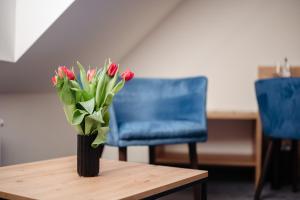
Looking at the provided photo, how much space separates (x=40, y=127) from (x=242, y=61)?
171 centimetres

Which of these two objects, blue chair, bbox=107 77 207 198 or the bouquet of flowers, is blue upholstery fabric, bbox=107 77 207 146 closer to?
blue chair, bbox=107 77 207 198

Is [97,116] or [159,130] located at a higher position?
[97,116]

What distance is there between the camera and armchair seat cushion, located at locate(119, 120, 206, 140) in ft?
8.64

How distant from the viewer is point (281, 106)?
2.61 meters

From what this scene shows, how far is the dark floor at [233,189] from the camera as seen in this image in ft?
9.51

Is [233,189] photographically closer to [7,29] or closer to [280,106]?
[280,106]

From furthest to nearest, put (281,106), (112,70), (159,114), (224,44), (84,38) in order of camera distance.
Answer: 1. (224,44)
2. (159,114)
3. (84,38)
4. (281,106)
5. (112,70)

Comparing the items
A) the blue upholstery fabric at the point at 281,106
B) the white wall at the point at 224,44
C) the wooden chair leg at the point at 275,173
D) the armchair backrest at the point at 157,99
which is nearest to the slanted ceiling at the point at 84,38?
the white wall at the point at 224,44

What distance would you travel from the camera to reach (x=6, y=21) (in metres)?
2.63

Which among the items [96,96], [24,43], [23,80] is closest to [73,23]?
[24,43]

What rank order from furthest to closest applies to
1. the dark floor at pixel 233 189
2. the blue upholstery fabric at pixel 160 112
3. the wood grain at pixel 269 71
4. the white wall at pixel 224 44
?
1. the white wall at pixel 224 44
2. the wood grain at pixel 269 71
3. the dark floor at pixel 233 189
4. the blue upholstery fabric at pixel 160 112

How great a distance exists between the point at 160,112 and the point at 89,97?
1576 millimetres

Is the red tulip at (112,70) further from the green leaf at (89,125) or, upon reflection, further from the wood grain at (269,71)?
the wood grain at (269,71)

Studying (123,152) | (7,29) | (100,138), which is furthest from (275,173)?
(7,29)
